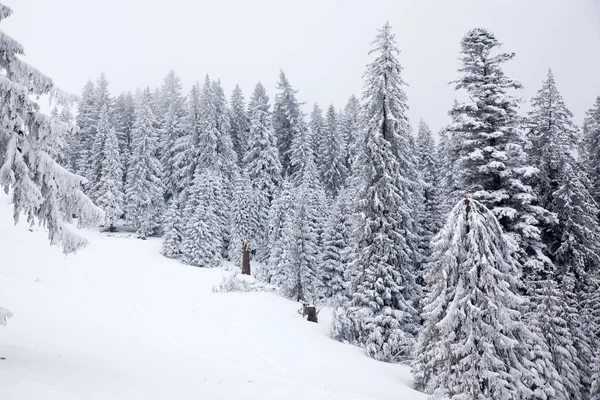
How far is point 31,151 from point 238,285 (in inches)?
686

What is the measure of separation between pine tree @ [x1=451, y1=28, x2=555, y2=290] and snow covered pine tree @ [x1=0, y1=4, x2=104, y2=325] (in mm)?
14701

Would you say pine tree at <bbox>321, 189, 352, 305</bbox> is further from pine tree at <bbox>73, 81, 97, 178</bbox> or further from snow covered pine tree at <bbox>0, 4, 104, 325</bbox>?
pine tree at <bbox>73, 81, 97, 178</bbox>

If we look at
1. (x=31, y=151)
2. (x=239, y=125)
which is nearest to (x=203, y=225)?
(x=239, y=125)

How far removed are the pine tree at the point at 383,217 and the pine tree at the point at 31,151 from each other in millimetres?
15708

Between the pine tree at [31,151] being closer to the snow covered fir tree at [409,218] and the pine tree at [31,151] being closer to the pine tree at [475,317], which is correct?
the snow covered fir tree at [409,218]

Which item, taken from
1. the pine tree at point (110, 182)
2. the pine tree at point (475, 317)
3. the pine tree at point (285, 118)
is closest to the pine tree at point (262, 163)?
the pine tree at point (285, 118)

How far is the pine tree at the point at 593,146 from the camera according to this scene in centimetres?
2992

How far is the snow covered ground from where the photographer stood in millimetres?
8305

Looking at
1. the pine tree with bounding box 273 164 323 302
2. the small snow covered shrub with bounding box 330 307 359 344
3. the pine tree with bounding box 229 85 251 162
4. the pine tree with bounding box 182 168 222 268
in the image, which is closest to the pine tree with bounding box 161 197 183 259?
the pine tree with bounding box 182 168 222 268

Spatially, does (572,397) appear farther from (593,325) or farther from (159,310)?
(159,310)

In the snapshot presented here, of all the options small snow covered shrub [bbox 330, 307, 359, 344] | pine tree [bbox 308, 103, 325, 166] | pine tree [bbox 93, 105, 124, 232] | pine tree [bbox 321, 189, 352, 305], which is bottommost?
small snow covered shrub [bbox 330, 307, 359, 344]

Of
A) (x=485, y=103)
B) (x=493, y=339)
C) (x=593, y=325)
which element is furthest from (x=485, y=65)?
(x=593, y=325)

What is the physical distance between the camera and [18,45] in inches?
297

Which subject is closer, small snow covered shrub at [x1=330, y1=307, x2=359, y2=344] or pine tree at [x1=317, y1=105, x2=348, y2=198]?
small snow covered shrub at [x1=330, y1=307, x2=359, y2=344]
